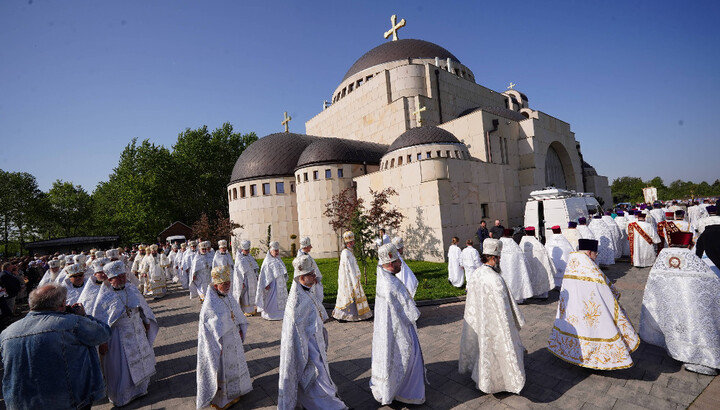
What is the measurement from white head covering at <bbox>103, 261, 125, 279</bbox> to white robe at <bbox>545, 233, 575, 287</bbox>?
10.2 meters

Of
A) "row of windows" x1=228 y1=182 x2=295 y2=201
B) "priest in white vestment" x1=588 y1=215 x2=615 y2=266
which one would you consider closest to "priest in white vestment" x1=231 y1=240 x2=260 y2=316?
"priest in white vestment" x1=588 y1=215 x2=615 y2=266

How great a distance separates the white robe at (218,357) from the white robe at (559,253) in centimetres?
862

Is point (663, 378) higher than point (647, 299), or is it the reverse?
point (647, 299)

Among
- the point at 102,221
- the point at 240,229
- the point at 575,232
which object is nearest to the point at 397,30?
the point at 240,229

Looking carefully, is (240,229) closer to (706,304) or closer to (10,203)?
(706,304)

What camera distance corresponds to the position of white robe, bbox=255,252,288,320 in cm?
852

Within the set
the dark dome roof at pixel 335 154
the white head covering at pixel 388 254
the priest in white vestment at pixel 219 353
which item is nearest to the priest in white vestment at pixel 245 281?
the priest in white vestment at pixel 219 353

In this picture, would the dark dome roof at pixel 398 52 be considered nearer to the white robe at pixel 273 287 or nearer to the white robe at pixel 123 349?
the white robe at pixel 273 287

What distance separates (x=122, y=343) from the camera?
4.80m

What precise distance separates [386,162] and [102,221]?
45.4m

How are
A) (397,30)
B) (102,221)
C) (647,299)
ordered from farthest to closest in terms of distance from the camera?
(102,221) < (397,30) < (647,299)

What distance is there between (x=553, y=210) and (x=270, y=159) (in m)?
19.8

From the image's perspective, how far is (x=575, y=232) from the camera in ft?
30.2

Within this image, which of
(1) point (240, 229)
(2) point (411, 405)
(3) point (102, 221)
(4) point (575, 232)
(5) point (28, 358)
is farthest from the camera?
(3) point (102, 221)
